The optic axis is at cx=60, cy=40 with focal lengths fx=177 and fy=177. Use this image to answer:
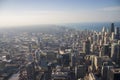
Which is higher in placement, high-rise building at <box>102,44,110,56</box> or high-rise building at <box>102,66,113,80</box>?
high-rise building at <box>102,44,110,56</box>

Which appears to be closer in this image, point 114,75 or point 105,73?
point 114,75

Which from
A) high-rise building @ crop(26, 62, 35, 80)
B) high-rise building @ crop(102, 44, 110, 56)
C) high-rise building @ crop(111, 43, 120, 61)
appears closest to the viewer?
high-rise building @ crop(26, 62, 35, 80)

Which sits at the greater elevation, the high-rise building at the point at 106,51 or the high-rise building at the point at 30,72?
the high-rise building at the point at 106,51

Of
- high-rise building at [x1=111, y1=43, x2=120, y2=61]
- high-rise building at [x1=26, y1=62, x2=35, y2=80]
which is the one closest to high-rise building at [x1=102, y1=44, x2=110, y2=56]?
high-rise building at [x1=111, y1=43, x2=120, y2=61]

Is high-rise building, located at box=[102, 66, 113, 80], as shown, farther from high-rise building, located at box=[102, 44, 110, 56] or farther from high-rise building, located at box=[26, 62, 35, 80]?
high-rise building, located at box=[102, 44, 110, 56]

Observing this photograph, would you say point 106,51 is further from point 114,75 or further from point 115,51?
point 114,75

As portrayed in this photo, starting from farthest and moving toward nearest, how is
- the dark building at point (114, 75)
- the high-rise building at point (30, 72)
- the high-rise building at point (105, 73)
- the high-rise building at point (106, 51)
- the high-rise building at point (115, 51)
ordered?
the high-rise building at point (106, 51), the high-rise building at point (115, 51), the high-rise building at point (30, 72), the high-rise building at point (105, 73), the dark building at point (114, 75)

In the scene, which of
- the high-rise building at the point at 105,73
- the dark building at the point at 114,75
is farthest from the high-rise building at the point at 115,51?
the dark building at the point at 114,75

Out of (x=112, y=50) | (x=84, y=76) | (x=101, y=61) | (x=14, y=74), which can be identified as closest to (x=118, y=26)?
(x=112, y=50)

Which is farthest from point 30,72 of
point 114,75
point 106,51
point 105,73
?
point 106,51

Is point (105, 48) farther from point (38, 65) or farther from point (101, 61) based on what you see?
point (38, 65)

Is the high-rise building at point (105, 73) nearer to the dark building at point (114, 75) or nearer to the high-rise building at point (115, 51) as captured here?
the dark building at point (114, 75)
